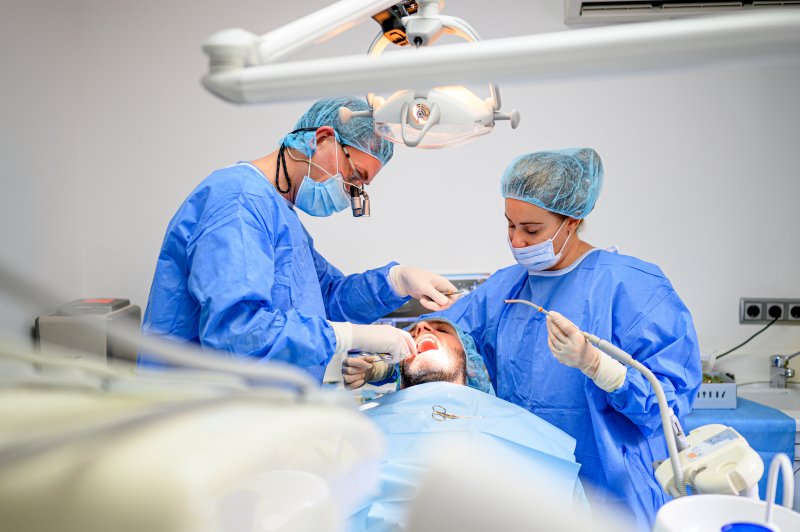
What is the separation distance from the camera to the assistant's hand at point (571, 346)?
161 cm

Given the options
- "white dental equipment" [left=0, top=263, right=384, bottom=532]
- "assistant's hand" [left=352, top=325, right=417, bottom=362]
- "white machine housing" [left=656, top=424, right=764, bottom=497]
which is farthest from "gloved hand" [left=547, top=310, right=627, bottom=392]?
"white dental equipment" [left=0, top=263, right=384, bottom=532]

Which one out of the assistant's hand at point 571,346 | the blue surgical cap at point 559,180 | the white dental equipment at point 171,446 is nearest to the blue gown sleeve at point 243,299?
the assistant's hand at point 571,346

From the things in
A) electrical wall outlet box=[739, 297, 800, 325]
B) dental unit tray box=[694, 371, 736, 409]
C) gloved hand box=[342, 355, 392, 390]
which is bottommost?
dental unit tray box=[694, 371, 736, 409]

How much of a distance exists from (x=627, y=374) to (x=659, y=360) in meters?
0.11

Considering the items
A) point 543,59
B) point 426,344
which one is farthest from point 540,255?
point 543,59

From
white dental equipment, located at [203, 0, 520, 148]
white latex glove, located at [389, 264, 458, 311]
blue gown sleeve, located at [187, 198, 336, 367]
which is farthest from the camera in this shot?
white latex glove, located at [389, 264, 458, 311]

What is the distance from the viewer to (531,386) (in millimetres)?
1894

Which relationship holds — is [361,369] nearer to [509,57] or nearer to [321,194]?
[321,194]

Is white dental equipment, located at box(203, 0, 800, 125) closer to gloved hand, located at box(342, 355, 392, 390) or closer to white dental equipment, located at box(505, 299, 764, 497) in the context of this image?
white dental equipment, located at box(505, 299, 764, 497)

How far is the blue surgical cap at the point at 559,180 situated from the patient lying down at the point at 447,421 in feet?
1.58

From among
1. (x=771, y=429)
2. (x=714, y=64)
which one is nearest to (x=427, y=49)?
(x=714, y=64)

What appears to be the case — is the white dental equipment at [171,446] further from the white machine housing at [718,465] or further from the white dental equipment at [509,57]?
the white machine housing at [718,465]

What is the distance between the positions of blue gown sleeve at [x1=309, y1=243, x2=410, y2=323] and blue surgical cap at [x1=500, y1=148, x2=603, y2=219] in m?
0.48

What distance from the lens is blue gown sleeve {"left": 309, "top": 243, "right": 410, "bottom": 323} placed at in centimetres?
209
